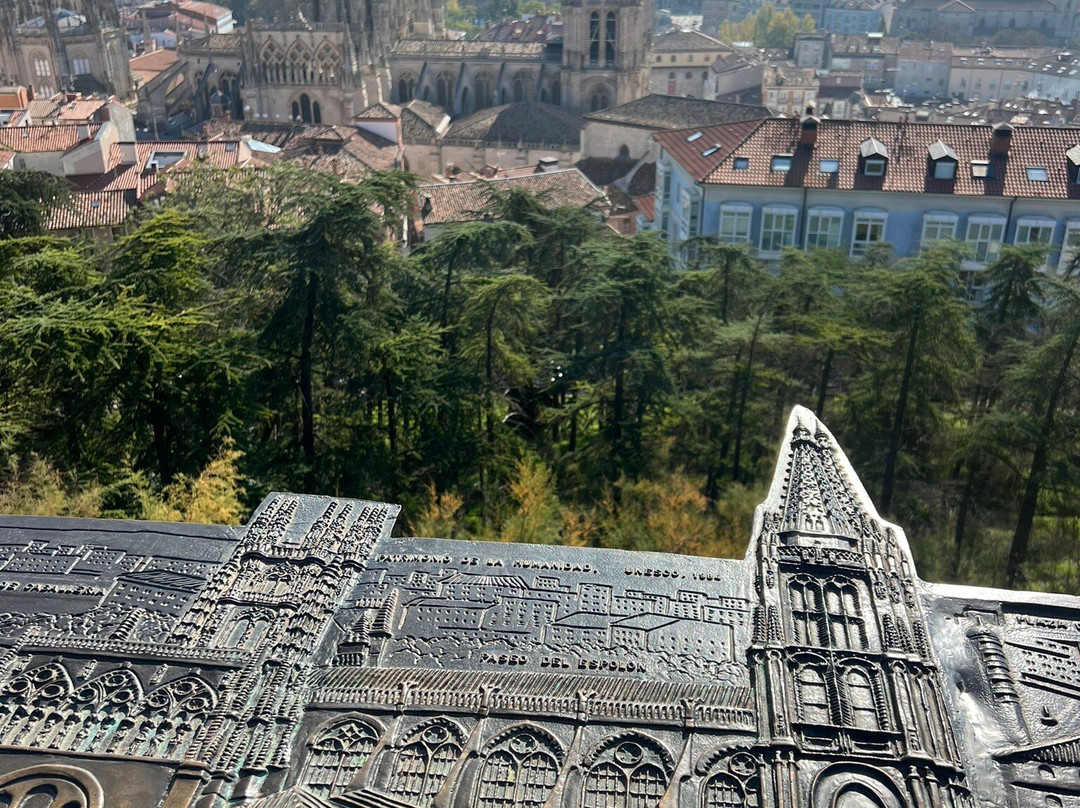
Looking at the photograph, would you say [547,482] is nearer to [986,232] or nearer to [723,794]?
[723,794]

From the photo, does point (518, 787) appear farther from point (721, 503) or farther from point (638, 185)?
point (638, 185)

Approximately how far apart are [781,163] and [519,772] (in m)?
28.0

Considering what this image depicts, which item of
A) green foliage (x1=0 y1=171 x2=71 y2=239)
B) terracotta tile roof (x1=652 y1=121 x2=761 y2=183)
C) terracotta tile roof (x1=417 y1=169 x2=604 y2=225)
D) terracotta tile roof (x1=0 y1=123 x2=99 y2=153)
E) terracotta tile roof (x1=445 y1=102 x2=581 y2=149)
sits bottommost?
terracotta tile roof (x1=445 y1=102 x2=581 y2=149)

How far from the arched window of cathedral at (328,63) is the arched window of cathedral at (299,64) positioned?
2.14ft

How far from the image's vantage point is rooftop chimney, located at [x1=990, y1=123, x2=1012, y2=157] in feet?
102

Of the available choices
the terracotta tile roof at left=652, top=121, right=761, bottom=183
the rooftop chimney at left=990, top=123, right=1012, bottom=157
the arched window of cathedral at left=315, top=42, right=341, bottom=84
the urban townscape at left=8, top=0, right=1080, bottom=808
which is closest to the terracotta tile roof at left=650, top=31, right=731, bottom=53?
the arched window of cathedral at left=315, top=42, right=341, bottom=84

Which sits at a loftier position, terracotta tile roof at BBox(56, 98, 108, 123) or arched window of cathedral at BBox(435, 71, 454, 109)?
terracotta tile roof at BBox(56, 98, 108, 123)

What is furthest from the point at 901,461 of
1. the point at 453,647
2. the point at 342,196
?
the point at 453,647

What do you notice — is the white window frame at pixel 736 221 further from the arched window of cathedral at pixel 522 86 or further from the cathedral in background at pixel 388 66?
the arched window of cathedral at pixel 522 86

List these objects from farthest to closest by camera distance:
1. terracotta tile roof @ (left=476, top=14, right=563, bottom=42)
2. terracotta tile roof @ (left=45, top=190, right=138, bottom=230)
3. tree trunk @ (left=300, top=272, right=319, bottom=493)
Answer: terracotta tile roof @ (left=476, top=14, right=563, bottom=42) < terracotta tile roof @ (left=45, top=190, right=138, bottom=230) < tree trunk @ (left=300, top=272, right=319, bottom=493)

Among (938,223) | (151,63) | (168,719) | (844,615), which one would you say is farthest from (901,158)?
(151,63)

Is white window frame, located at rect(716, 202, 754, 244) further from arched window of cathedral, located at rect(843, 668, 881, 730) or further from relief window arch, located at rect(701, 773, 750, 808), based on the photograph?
relief window arch, located at rect(701, 773, 750, 808)

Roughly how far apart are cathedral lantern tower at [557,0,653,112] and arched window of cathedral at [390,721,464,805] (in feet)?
222

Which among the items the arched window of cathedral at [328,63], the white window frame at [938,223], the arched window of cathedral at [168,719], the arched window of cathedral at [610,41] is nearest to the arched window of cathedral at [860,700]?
the arched window of cathedral at [168,719]
